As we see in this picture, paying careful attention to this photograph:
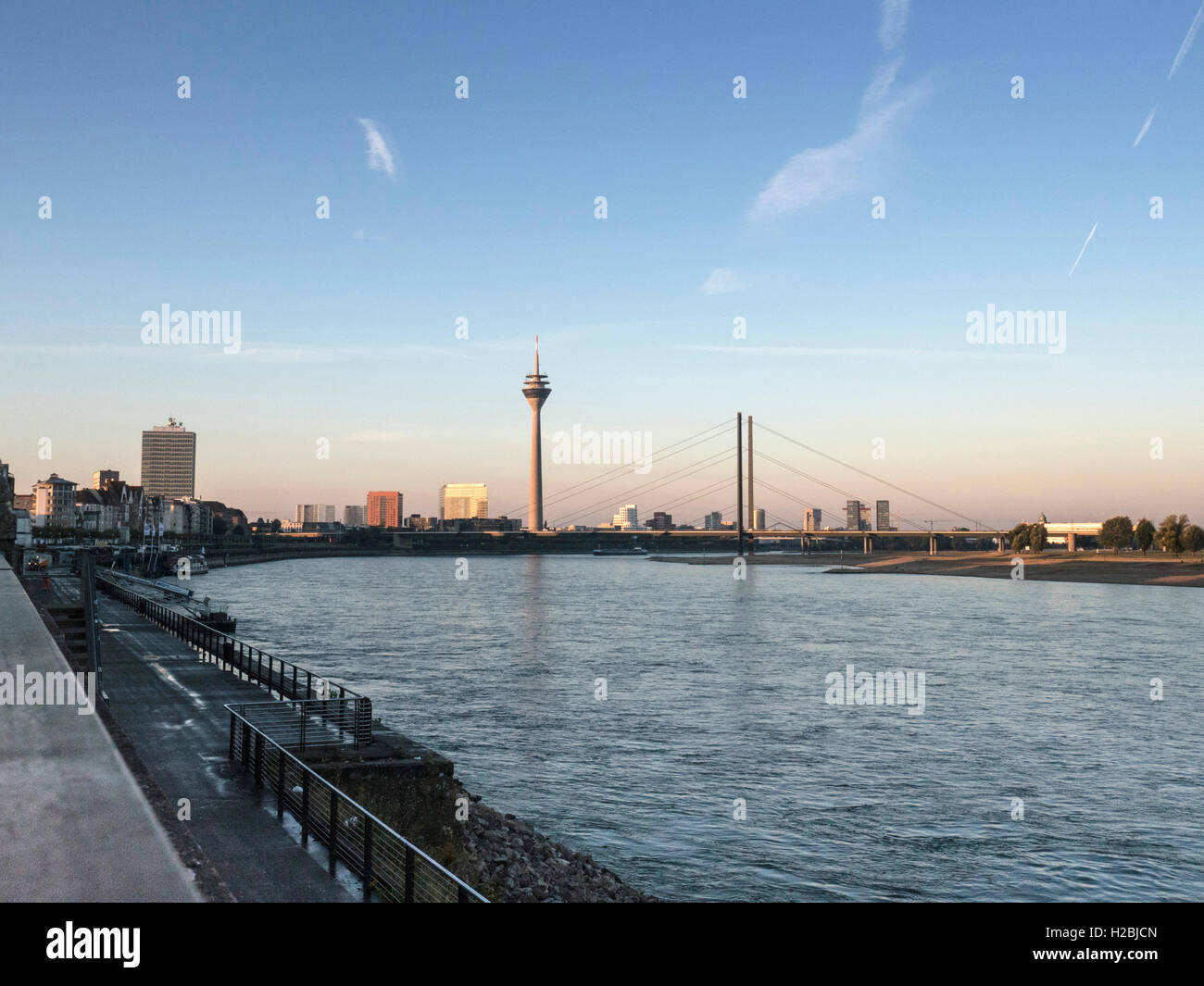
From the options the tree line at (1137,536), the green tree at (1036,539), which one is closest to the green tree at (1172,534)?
the tree line at (1137,536)

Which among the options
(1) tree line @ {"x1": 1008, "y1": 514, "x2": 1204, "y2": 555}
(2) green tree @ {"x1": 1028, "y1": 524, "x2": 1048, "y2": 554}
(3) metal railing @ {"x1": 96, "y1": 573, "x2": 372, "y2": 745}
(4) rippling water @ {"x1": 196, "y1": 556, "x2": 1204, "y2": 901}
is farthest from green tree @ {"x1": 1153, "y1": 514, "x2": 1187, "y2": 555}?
(3) metal railing @ {"x1": 96, "y1": 573, "x2": 372, "y2": 745}

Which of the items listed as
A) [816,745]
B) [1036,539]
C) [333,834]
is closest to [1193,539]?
[1036,539]

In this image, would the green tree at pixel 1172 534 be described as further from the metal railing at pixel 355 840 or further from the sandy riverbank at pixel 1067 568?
the metal railing at pixel 355 840

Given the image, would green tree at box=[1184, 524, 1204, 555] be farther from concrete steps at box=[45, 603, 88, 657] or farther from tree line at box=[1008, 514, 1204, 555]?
concrete steps at box=[45, 603, 88, 657]

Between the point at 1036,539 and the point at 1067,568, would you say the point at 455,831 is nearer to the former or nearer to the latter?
the point at 1067,568

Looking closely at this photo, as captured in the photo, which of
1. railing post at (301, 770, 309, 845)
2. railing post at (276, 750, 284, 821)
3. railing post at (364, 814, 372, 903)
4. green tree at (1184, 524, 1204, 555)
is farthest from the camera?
green tree at (1184, 524, 1204, 555)
